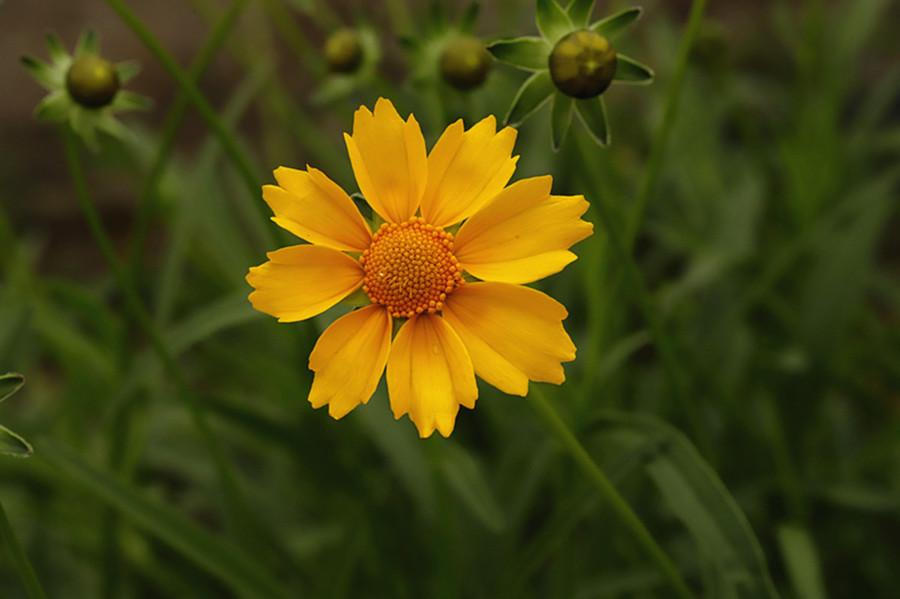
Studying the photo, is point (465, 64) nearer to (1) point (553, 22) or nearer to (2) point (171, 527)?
(1) point (553, 22)

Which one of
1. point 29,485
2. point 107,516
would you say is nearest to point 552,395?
point 107,516

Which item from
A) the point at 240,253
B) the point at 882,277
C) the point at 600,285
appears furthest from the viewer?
the point at 240,253

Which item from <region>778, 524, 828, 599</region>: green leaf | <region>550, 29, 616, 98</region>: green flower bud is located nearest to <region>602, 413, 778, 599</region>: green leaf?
<region>778, 524, 828, 599</region>: green leaf

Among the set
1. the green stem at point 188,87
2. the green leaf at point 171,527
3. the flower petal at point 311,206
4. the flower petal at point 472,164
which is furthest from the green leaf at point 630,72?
the green leaf at point 171,527

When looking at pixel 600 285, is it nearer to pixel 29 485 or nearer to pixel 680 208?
pixel 680 208

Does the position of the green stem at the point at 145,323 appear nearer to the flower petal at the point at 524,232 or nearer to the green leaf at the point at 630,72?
the flower petal at the point at 524,232

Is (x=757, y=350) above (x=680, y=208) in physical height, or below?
below

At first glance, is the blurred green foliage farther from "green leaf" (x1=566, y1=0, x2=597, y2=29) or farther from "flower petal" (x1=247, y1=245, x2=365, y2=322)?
"flower petal" (x1=247, y1=245, x2=365, y2=322)
